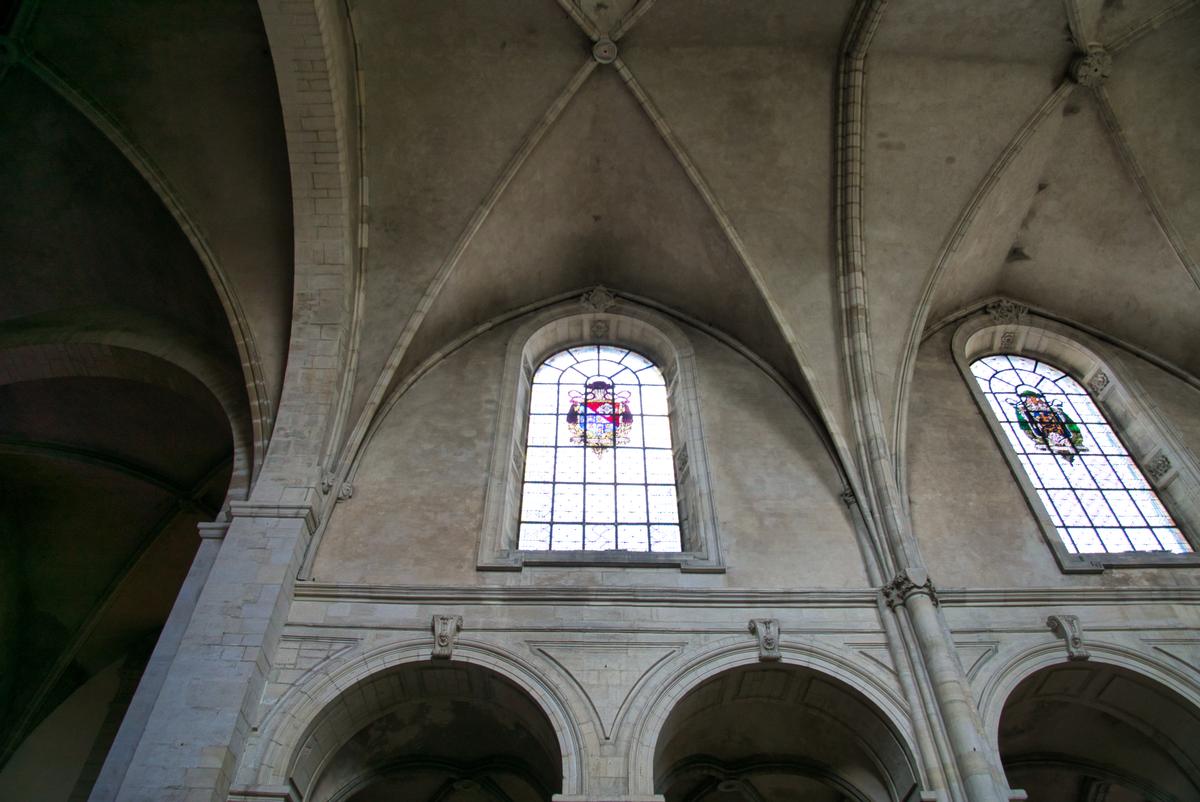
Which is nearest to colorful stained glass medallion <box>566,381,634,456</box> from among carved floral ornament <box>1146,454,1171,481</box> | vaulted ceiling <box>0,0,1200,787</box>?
vaulted ceiling <box>0,0,1200,787</box>

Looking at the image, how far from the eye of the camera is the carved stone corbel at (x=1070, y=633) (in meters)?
8.19

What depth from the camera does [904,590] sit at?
8359 millimetres

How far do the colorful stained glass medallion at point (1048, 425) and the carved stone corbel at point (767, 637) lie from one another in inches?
197

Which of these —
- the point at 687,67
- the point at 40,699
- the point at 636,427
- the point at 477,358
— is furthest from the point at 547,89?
the point at 40,699

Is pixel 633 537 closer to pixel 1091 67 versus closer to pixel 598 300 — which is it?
pixel 598 300

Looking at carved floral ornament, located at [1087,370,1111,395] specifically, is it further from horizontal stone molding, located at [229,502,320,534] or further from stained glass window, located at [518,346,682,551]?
horizontal stone molding, located at [229,502,320,534]

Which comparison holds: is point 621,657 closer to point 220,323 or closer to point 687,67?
point 220,323

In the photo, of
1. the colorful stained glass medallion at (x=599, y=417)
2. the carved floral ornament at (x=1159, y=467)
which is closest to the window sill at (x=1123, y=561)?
the carved floral ornament at (x=1159, y=467)

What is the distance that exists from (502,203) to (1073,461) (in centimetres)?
784

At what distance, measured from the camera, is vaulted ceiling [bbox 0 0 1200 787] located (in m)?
9.91

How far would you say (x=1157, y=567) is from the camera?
9.05m

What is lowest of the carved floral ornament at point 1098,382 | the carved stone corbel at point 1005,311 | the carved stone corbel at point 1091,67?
the carved floral ornament at point 1098,382

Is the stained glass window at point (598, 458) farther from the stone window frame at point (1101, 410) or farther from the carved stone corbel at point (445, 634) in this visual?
the stone window frame at point (1101, 410)

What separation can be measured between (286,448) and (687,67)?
656cm
